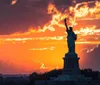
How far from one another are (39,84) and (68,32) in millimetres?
6974

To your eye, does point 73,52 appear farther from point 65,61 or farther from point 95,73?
point 95,73

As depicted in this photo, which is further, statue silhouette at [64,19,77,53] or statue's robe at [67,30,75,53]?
statue's robe at [67,30,75,53]

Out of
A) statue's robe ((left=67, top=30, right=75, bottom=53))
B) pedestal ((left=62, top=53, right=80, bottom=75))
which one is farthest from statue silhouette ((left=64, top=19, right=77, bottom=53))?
pedestal ((left=62, top=53, right=80, bottom=75))

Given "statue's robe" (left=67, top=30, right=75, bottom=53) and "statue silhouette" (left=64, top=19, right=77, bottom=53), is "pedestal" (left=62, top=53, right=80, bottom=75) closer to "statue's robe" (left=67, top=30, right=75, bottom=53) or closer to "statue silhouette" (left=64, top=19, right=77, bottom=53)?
"statue silhouette" (left=64, top=19, right=77, bottom=53)

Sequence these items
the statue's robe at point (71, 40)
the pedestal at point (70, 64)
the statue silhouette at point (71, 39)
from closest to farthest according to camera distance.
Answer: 1. the pedestal at point (70, 64)
2. the statue silhouette at point (71, 39)
3. the statue's robe at point (71, 40)

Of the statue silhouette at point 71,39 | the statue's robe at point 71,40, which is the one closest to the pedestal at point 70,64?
the statue silhouette at point 71,39

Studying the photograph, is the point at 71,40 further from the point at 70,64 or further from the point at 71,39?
the point at 70,64

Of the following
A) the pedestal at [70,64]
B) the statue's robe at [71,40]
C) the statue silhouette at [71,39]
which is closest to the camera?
the pedestal at [70,64]

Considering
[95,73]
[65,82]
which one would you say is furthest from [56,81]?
[95,73]

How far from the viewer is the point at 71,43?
81.4 metres

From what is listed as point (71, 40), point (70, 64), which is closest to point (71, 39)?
point (71, 40)

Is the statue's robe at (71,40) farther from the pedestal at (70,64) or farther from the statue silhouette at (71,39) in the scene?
the pedestal at (70,64)

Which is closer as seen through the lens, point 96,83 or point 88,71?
point 96,83

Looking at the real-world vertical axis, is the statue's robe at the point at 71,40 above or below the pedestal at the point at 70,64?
above
